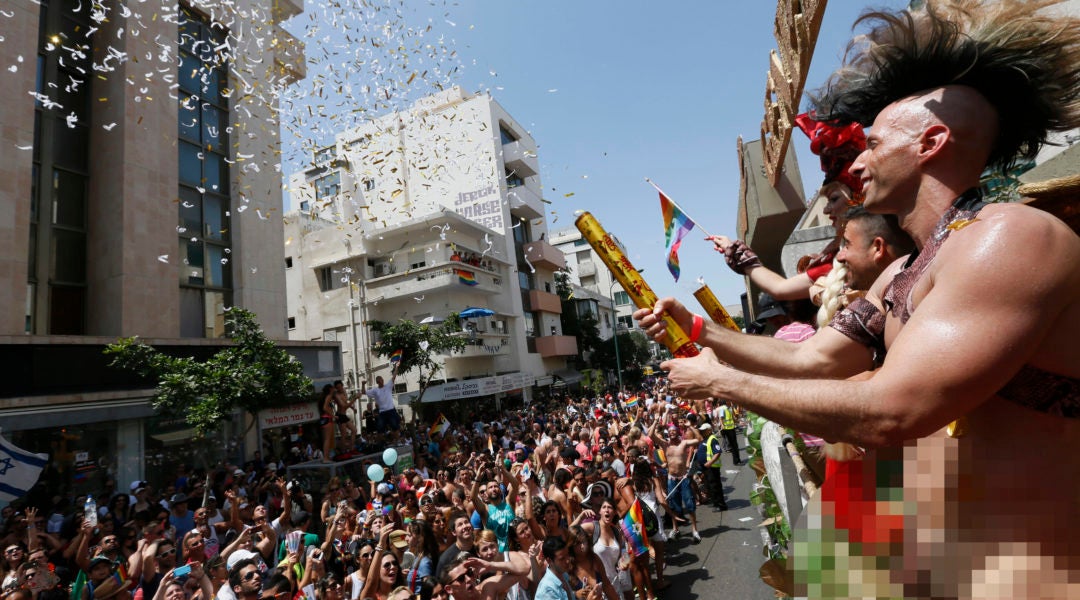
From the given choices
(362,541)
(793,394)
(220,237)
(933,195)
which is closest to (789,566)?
(793,394)

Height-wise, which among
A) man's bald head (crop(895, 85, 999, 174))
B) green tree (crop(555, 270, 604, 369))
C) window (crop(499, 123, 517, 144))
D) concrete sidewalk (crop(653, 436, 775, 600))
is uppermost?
window (crop(499, 123, 517, 144))

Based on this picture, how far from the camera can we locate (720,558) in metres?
8.73

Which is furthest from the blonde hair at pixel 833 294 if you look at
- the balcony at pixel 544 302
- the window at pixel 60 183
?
the balcony at pixel 544 302

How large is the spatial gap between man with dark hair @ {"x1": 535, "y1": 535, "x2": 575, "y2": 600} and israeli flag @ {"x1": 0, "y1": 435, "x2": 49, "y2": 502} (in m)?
10.1

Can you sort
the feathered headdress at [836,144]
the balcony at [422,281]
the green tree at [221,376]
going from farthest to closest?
the balcony at [422,281], the green tree at [221,376], the feathered headdress at [836,144]

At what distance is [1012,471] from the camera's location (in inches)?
42.1

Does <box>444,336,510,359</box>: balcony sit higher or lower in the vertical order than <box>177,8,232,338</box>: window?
lower

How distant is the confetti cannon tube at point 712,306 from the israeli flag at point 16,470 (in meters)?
12.2

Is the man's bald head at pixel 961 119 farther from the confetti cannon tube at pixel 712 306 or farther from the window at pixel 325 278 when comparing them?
the window at pixel 325 278

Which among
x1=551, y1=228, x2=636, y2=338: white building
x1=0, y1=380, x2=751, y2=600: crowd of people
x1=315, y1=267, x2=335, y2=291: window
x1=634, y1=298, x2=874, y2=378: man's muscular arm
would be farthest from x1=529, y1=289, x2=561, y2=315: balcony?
x1=634, y1=298, x2=874, y2=378: man's muscular arm

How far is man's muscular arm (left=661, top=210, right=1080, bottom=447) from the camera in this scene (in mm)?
999

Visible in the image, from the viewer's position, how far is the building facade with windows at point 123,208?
564 inches

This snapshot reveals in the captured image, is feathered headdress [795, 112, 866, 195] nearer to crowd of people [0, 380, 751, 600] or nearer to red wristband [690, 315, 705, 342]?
red wristband [690, 315, 705, 342]

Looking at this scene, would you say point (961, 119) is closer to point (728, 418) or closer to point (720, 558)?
point (720, 558)
